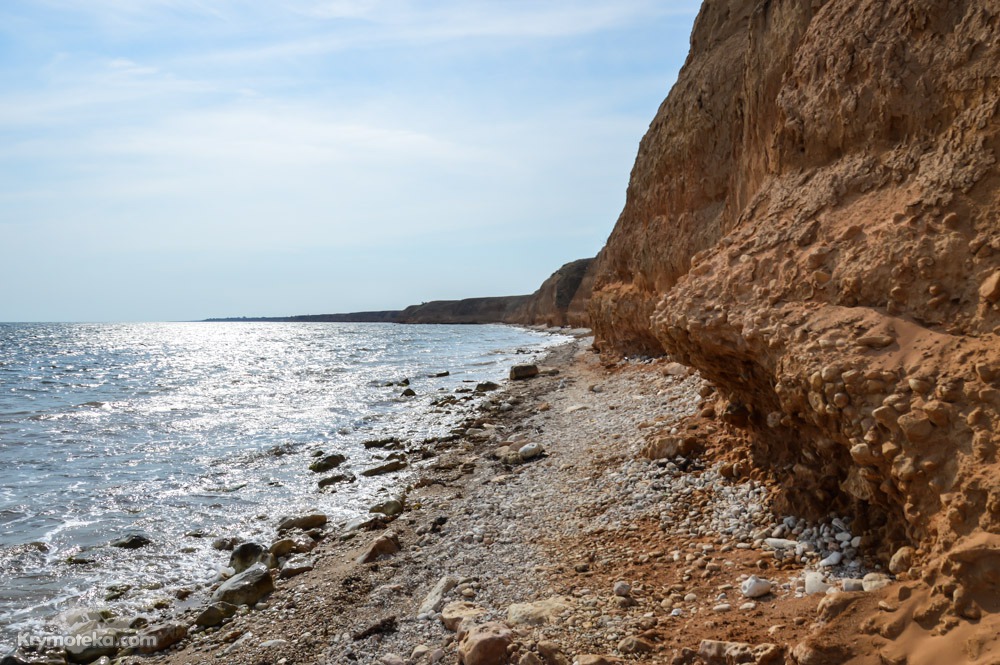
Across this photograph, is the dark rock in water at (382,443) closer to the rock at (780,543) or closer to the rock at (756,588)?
the rock at (780,543)

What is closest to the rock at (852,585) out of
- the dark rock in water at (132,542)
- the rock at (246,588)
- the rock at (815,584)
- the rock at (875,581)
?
the rock at (875,581)

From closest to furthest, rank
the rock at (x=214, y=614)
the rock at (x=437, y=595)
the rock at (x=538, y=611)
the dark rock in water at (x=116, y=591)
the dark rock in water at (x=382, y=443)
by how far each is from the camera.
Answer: the rock at (x=538, y=611) → the rock at (x=437, y=595) → the rock at (x=214, y=614) → the dark rock in water at (x=116, y=591) → the dark rock in water at (x=382, y=443)

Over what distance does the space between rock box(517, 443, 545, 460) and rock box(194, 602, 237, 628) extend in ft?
16.1

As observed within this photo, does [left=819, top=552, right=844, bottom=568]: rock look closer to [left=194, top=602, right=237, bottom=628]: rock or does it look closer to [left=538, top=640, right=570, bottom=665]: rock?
[left=538, top=640, right=570, bottom=665]: rock

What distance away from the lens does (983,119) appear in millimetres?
4195

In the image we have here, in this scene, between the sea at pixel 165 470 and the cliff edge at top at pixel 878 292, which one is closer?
the cliff edge at top at pixel 878 292

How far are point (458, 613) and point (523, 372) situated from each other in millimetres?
17152

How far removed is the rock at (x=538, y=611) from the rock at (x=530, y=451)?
5.12 m

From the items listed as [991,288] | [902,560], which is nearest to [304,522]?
[902,560]

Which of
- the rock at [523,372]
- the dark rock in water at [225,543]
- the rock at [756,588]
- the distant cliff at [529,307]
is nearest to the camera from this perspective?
the rock at [756,588]

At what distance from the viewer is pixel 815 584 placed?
4180 millimetres

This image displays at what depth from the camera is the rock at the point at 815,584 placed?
4132 millimetres

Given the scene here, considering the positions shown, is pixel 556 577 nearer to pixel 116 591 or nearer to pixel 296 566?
pixel 296 566

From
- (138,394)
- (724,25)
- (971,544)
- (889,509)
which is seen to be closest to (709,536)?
(889,509)
